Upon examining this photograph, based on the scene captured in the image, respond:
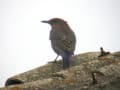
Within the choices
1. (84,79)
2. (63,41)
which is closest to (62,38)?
(63,41)

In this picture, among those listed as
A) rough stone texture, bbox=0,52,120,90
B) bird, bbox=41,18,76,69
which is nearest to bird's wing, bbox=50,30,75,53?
bird, bbox=41,18,76,69

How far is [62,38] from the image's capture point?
10312mm

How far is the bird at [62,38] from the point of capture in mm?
10069

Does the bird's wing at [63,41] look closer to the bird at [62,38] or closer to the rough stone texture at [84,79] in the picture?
the bird at [62,38]

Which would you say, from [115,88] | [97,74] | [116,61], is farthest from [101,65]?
[115,88]

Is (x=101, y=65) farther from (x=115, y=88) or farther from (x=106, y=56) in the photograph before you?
(x=115, y=88)

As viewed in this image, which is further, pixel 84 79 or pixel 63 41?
pixel 63 41

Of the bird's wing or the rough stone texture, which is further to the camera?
the bird's wing

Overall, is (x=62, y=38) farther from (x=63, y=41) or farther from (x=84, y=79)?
(x=84, y=79)

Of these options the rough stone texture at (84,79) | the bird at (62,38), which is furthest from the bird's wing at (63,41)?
the rough stone texture at (84,79)

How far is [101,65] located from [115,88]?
3.66 feet

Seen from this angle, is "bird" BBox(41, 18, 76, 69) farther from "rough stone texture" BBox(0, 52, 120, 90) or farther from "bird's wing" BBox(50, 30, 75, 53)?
"rough stone texture" BBox(0, 52, 120, 90)

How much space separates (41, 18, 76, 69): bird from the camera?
1007 centimetres

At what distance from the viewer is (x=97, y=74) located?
5.51m
